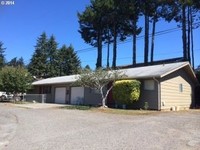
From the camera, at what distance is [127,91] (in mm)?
23188

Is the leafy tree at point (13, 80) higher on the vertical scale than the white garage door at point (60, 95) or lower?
higher

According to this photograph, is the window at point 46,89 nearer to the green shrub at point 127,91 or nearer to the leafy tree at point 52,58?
the green shrub at point 127,91

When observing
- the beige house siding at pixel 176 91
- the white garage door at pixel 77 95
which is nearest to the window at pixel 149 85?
the beige house siding at pixel 176 91

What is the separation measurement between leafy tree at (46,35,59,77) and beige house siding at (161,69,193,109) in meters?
39.8

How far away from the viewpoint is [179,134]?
1088 centimetres

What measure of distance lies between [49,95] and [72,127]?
25.0m

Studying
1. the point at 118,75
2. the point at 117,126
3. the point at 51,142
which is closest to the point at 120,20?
the point at 118,75

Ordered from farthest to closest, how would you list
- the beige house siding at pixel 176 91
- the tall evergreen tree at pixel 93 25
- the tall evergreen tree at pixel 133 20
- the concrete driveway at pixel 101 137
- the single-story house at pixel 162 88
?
the tall evergreen tree at pixel 93 25
the tall evergreen tree at pixel 133 20
the beige house siding at pixel 176 91
the single-story house at pixel 162 88
the concrete driveway at pixel 101 137

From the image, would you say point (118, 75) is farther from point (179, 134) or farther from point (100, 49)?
point (100, 49)

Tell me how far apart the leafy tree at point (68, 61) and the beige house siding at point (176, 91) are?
38522 mm

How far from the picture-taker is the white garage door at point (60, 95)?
34.6m

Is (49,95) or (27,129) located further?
(49,95)

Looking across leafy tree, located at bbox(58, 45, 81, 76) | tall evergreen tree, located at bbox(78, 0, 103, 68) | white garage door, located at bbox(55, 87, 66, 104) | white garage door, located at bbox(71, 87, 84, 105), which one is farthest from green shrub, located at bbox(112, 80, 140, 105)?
leafy tree, located at bbox(58, 45, 81, 76)

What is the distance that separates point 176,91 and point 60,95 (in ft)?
49.0
